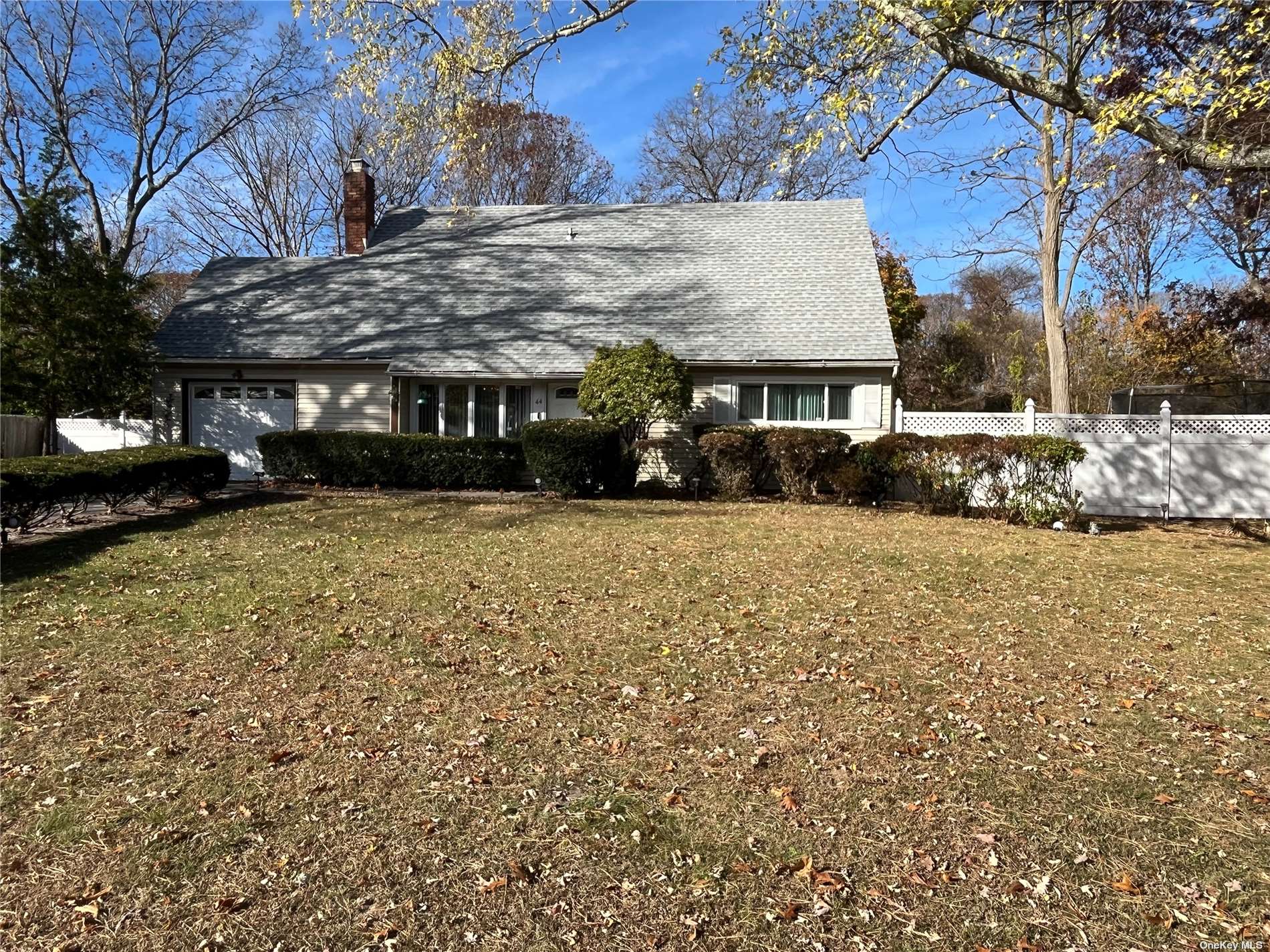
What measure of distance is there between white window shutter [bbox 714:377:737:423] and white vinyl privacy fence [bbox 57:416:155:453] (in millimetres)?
13158

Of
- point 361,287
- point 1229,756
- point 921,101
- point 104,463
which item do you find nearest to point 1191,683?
point 1229,756

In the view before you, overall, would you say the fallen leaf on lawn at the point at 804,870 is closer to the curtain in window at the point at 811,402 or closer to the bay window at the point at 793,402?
the bay window at the point at 793,402

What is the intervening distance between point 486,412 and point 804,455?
7.23 m

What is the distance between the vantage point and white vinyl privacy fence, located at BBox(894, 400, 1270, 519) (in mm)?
12719

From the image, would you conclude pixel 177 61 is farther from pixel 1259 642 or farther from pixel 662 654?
pixel 1259 642

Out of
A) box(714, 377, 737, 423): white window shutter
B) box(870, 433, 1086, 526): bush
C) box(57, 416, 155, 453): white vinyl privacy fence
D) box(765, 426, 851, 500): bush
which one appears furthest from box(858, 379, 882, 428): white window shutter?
box(57, 416, 155, 453): white vinyl privacy fence

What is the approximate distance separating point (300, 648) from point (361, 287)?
1518cm

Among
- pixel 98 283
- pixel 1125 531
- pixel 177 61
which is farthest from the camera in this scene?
pixel 177 61

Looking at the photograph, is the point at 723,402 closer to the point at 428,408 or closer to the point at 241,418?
the point at 428,408

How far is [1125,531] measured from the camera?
11367 millimetres

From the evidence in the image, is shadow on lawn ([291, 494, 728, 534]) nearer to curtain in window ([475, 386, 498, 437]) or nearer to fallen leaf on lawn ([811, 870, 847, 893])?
curtain in window ([475, 386, 498, 437])

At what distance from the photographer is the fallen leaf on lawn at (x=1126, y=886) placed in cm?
272

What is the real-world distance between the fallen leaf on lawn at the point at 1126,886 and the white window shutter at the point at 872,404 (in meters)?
12.5

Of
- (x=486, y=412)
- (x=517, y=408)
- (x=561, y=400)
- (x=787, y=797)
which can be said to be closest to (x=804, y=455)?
(x=561, y=400)
